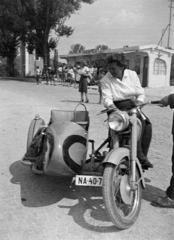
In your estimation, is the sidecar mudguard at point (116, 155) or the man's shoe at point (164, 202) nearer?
the sidecar mudguard at point (116, 155)

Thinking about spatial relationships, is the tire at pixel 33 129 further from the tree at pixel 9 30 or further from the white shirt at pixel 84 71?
the tree at pixel 9 30

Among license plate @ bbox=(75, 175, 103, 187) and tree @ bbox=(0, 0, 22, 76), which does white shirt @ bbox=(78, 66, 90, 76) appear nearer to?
license plate @ bbox=(75, 175, 103, 187)

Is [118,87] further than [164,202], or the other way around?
[118,87]

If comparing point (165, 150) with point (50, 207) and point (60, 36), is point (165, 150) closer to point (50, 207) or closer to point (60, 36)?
point (50, 207)

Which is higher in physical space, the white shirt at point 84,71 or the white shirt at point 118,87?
the white shirt at point 84,71

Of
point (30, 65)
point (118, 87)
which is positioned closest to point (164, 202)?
point (118, 87)

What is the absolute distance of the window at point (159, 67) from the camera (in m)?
24.1

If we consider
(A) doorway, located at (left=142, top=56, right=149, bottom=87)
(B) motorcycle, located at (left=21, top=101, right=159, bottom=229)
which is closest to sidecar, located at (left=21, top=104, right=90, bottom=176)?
(B) motorcycle, located at (left=21, top=101, right=159, bottom=229)

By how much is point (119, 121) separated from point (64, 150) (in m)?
0.71

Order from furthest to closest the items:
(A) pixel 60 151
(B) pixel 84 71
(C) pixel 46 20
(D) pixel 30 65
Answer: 1. (D) pixel 30 65
2. (C) pixel 46 20
3. (B) pixel 84 71
4. (A) pixel 60 151

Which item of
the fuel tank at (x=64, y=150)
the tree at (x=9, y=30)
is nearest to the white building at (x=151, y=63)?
the tree at (x=9, y=30)

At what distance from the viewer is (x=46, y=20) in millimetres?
28188

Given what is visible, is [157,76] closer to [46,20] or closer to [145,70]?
[145,70]

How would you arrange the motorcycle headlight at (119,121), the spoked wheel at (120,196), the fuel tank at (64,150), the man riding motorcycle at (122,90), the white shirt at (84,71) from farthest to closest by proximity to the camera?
1. the white shirt at (84,71)
2. the man riding motorcycle at (122,90)
3. the fuel tank at (64,150)
4. the motorcycle headlight at (119,121)
5. the spoked wheel at (120,196)
